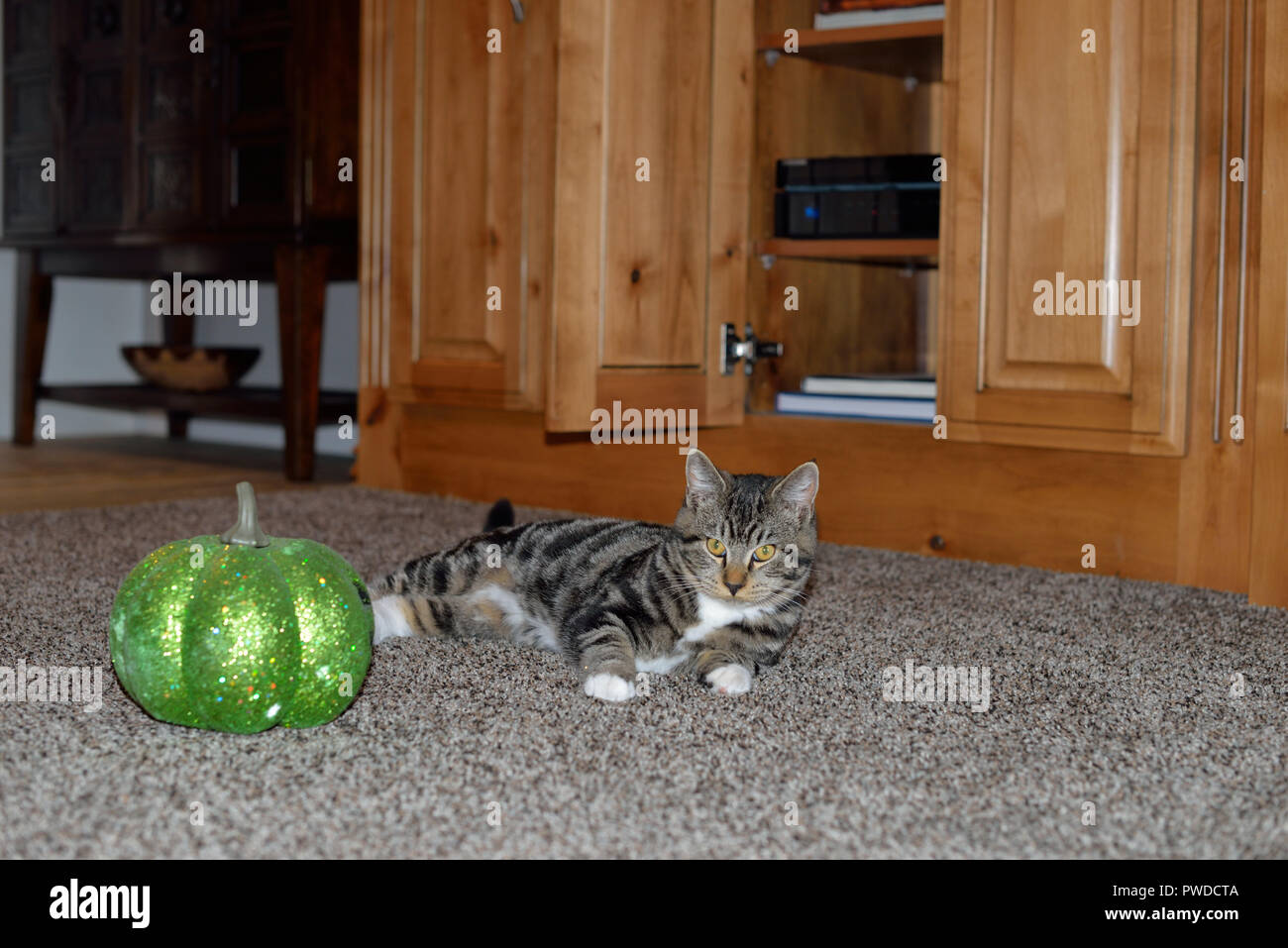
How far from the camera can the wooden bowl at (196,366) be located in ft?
11.4

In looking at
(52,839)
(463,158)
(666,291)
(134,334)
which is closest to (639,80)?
(666,291)

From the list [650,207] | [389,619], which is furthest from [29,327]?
[389,619]

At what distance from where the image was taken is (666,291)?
2188 mm

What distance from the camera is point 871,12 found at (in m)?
2.44

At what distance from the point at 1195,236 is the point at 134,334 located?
11.7 feet

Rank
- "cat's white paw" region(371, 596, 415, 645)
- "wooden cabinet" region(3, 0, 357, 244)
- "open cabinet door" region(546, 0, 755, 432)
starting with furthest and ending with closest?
"wooden cabinet" region(3, 0, 357, 244) < "open cabinet door" region(546, 0, 755, 432) < "cat's white paw" region(371, 596, 415, 645)

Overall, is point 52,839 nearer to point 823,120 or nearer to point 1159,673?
point 1159,673

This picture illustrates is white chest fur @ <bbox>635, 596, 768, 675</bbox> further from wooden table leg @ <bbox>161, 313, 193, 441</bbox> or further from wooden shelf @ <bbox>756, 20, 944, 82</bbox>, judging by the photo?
wooden table leg @ <bbox>161, 313, 193, 441</bbox>

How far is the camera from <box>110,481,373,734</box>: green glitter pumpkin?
3.59 ft

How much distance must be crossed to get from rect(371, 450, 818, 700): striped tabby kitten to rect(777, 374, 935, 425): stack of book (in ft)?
2.75

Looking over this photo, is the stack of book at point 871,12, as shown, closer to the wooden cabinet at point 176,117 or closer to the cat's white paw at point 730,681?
the wooden cabinet at point 176,117

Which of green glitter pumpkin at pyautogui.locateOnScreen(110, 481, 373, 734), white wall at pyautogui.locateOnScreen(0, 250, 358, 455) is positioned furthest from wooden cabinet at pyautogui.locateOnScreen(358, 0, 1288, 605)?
white wall at pyautogui.locateOnScreen(0, 250, 358, 455)

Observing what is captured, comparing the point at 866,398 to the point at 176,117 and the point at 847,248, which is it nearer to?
the point at 847,248

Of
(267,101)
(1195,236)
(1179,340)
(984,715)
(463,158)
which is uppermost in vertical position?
(267,101)
